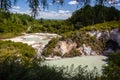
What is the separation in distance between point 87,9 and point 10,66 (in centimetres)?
197

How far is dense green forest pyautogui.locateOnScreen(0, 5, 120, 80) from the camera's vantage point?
4602 mm

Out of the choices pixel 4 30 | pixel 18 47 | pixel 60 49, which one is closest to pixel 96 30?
A: pixel 60 49

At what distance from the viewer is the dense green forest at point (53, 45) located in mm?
4602

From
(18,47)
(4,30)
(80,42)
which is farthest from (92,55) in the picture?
(4,30)

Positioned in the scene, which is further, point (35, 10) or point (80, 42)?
point (80, 42)

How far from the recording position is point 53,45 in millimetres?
41125

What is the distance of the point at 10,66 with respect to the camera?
5113mm

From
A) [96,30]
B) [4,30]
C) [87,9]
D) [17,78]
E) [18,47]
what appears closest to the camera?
[87,9]

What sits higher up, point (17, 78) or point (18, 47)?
point (17, 78)

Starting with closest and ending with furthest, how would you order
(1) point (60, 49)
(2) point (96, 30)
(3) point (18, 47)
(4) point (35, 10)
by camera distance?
(4) point (35, 10)
(3) point (18, 47)
(1) point (60, 49)
(2) point (96, 30)

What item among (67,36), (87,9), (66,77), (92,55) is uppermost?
(87,9)

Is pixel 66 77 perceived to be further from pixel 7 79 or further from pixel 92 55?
pixel 92 55

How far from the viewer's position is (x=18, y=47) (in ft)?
122

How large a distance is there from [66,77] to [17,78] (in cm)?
104
